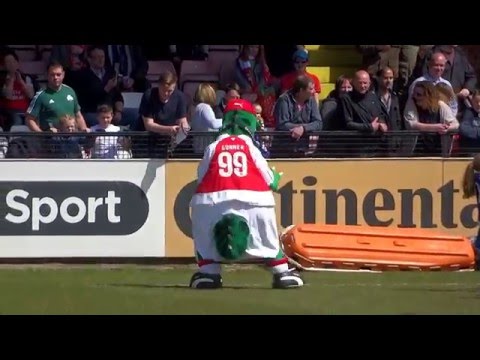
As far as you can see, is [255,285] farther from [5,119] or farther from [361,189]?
[5,119]

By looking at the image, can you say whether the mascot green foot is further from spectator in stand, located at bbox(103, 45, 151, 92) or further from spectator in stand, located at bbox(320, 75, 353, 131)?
spectator in stand, located at bbox(103, 45, 151, 92)

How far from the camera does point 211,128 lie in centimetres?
1684

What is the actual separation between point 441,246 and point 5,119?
20.2ft

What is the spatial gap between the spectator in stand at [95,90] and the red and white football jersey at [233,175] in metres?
4.95

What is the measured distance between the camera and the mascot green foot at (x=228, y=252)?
44.1 ft

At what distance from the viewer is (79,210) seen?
16234 millimetres

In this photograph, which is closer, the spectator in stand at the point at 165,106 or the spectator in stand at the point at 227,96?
the spectator in stand at the point at 165,106

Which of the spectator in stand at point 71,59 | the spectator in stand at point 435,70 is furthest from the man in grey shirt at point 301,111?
the spectator in stand at point 71,59

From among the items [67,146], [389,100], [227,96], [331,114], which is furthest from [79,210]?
[389,100]

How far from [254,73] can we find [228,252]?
614 centimetres

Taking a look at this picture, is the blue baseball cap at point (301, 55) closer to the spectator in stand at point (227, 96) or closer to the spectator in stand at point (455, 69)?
the spectator in stand at point (227, 96)

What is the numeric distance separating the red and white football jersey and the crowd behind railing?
108 inches
